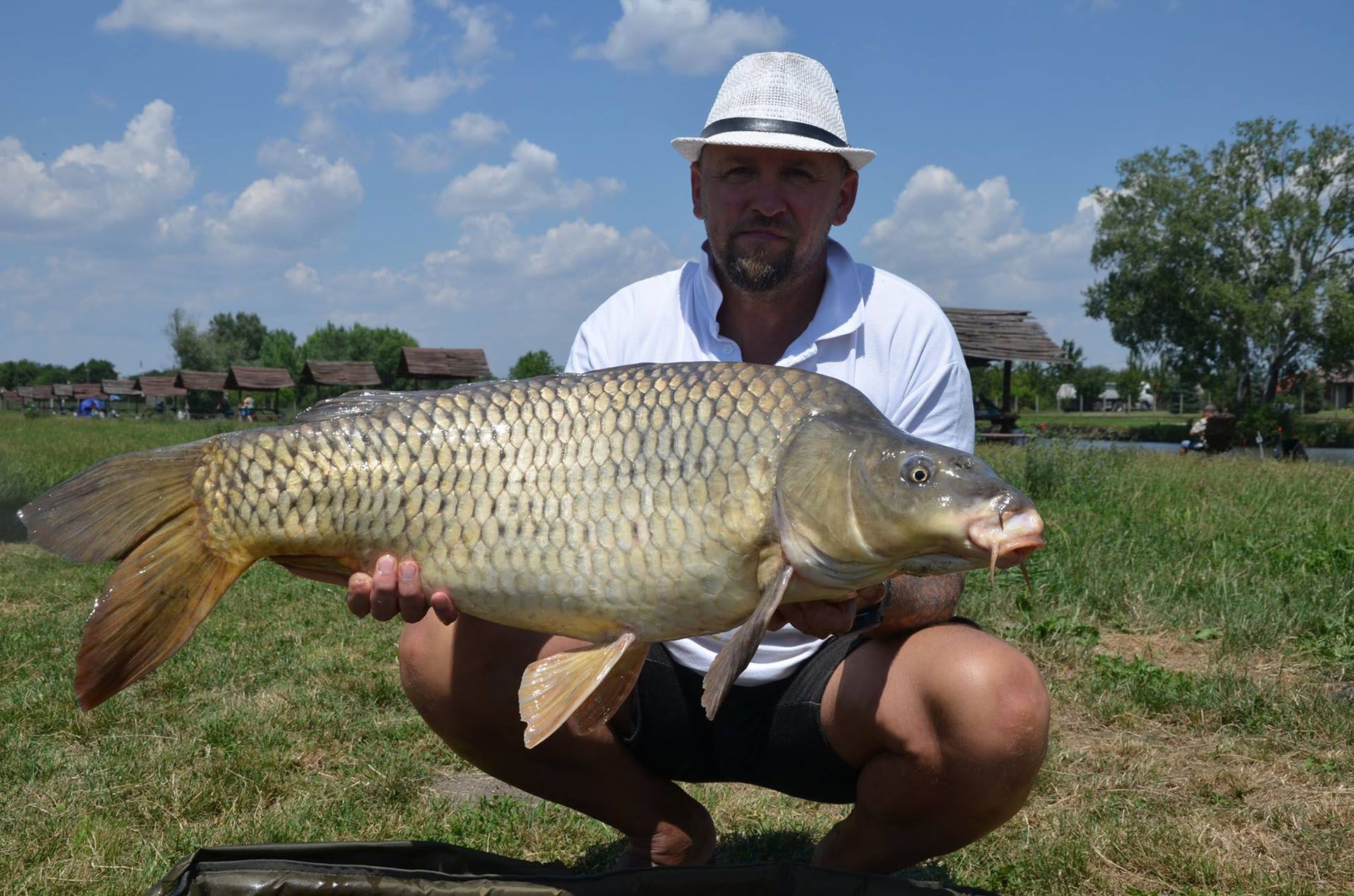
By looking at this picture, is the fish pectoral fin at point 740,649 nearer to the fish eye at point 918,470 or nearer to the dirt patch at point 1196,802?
the fish eye at point 918,470

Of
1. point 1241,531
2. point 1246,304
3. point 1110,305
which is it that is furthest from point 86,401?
point 1241,531

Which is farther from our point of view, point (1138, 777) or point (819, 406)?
point (1138, 777)

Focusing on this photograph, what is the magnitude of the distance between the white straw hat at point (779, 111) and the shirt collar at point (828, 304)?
0.21m

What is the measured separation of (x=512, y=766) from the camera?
209 cm

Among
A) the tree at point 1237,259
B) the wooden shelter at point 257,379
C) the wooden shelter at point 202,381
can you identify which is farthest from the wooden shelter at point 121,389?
the tree at point 1237,259

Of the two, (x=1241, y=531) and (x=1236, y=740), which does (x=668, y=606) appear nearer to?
(x=1236, y=740)

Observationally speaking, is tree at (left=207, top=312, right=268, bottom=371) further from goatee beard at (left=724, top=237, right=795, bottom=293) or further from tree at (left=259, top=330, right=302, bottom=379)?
goatee beard at (left=724, top=237, right=795, bottom=293)

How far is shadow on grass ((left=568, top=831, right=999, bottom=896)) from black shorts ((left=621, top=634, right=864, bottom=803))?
0.26 m

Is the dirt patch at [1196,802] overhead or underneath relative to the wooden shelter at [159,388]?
underneath

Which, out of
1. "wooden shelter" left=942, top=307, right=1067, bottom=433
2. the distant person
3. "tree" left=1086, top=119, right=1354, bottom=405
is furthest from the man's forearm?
"tree" left=1086, top=119, right=1354, bottom=405

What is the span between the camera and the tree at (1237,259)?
96.6ft

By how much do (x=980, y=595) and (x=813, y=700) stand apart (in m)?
2.21

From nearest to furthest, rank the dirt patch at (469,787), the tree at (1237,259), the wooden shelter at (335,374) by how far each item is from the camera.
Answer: the dirt patch at (469,787) < the tree at (1237,259) < the wooden shelter at (335,374)

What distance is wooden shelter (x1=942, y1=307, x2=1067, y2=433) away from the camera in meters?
20.1
